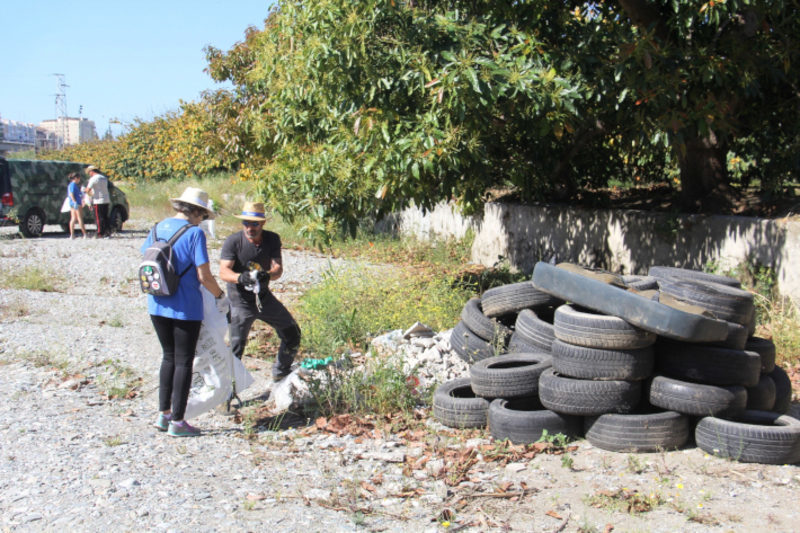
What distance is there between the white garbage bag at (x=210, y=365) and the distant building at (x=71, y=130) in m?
44.3

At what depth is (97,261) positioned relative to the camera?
1372cm

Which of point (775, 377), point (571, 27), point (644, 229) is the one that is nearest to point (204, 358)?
point (775, 377)

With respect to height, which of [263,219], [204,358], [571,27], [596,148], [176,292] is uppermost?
[571,27]

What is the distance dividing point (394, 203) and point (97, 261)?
7.96m

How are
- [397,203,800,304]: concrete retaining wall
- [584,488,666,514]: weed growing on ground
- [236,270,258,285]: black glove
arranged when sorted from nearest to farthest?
[584,488,666,514]: weed growing on ground, [236,270,258,285]: black glove, [397,203,800,304]: concrete retaining wall

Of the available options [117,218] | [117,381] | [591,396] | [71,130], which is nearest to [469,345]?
[591,396]

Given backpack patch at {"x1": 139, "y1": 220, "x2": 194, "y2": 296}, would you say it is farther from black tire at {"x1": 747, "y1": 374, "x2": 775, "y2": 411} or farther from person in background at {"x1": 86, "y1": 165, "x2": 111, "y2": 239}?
person in background at {"x1": 86, "y1": 165, "x2": 111, "y2": 239}

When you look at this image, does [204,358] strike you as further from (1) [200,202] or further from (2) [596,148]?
(2) [596,148]

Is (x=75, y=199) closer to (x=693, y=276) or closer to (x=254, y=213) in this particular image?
(x=254, y=213)

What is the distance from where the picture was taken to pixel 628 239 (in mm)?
9938

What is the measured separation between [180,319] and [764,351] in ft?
14.5

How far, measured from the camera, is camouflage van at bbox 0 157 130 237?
55.3 ft

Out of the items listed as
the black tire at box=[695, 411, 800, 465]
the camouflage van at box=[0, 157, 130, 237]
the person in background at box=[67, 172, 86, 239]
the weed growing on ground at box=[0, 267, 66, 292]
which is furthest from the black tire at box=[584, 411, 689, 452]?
the camouflage van at box=[0, 157, 130, 237]

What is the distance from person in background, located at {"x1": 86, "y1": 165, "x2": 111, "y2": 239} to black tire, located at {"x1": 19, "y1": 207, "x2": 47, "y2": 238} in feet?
4.62
